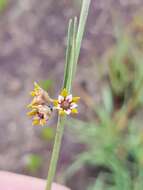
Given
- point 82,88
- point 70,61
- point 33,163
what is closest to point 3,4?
point 82,88

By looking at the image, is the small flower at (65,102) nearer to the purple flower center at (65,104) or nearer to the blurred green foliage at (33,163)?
the purple flower center at (65,104)

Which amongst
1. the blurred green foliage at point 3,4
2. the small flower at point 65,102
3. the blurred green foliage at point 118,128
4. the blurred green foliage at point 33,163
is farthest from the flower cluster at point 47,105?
the blurred green foliage at point 3,4

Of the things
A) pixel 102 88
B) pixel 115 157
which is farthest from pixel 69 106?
pixel 102 88

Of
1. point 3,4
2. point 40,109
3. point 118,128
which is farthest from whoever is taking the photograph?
point 3,4

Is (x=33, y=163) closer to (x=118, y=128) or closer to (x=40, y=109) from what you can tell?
(x=118, y=128)

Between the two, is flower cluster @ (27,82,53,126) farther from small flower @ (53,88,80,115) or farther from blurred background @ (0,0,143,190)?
blurred background @ (0,0,143,190)

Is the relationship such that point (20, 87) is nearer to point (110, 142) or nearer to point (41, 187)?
point (110, 142)

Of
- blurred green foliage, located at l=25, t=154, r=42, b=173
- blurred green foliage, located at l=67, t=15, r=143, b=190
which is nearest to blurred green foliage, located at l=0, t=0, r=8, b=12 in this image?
blurred green foliage, located at l=67, t=15, r=143, b=190
